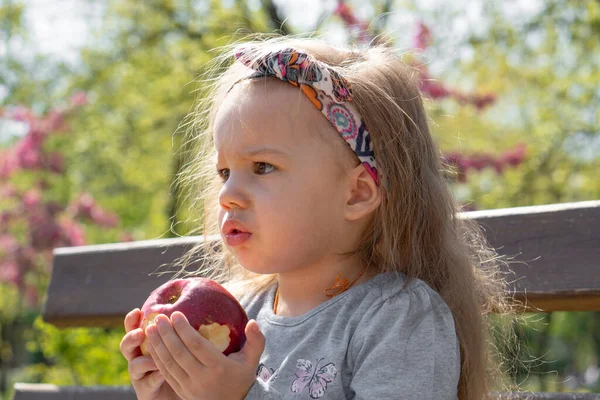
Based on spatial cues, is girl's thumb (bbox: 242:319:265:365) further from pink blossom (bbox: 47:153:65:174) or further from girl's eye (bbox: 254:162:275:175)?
pink blossom (bbox: 47:153:65:174)

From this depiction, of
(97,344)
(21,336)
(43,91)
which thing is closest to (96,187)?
(43,91)

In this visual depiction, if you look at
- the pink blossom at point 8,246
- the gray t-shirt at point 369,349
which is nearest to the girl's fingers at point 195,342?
the gray t-shirt at point 369,349

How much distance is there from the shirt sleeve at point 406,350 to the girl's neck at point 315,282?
0.58 feet

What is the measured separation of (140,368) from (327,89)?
2.42ft

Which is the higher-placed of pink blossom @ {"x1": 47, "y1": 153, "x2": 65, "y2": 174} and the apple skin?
the apple skin

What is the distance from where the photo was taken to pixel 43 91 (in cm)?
1409

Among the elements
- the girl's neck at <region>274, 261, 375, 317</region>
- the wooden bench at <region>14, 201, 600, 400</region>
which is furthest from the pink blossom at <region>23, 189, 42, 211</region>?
the girl's neck at <region>274, 261, 375, 317</region>

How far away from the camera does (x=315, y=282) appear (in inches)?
77.4

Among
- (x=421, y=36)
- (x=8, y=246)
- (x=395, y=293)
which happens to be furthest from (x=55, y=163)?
(x=395, y=293)

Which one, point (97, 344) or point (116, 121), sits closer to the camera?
point (97, 344)

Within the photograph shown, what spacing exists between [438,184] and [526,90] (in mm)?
10669

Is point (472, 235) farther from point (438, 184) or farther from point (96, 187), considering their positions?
point (96, 187)

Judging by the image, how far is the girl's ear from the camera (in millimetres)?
1890

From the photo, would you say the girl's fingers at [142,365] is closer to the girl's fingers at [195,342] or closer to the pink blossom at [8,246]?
the girl's fingers at [195,342]
